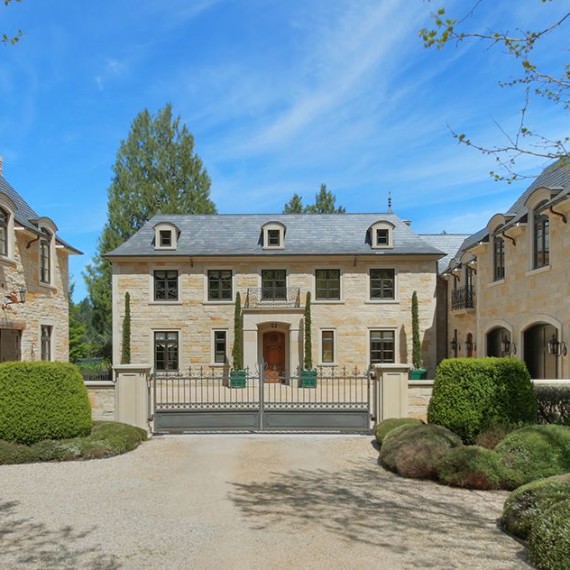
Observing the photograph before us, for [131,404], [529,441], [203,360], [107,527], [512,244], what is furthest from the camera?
[203,360]

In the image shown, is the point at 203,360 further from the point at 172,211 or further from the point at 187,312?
the point at 172,211

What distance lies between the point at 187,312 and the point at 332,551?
1974 centimetres

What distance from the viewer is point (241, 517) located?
5.91 meters

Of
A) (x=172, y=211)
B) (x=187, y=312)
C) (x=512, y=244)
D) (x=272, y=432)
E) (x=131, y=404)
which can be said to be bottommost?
(x=272, y=432)

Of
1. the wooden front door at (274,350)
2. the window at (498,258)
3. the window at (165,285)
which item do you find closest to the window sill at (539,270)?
the window at (498,258)

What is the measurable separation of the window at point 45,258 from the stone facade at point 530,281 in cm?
1624

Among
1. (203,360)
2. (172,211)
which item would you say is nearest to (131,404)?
(203,360)

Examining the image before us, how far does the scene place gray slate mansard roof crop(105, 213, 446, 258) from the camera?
23.9 m

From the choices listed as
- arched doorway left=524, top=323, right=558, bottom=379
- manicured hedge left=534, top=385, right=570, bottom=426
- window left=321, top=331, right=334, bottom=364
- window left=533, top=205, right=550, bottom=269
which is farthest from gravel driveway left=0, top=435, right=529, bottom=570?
window left=321, top=331, right=334, bottom=364

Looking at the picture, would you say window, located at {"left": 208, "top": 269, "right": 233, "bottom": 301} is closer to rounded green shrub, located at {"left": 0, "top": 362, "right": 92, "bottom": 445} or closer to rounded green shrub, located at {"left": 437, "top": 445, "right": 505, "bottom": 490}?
rounded green shrub, located at {"left": 0, "top": 362, "right": 92, "bottom": 445}

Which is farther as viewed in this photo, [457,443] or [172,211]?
[172,211]

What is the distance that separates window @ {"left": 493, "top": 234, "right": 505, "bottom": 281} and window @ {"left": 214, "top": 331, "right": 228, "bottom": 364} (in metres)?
12.8

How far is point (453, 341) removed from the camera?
23703 mm

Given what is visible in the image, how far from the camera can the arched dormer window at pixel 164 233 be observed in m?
24.1
